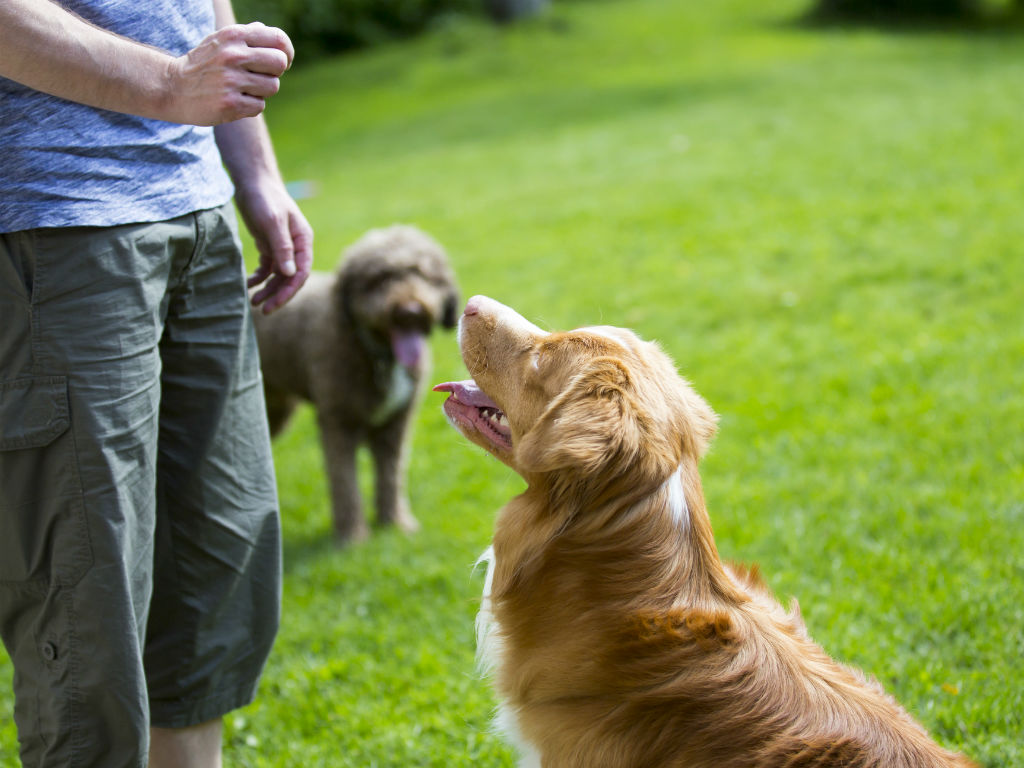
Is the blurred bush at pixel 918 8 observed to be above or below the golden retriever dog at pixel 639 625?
below

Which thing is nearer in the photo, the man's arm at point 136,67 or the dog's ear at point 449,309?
the man's arm at point 136,67

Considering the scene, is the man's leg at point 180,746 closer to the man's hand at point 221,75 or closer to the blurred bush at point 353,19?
the man's hand at point 221,75

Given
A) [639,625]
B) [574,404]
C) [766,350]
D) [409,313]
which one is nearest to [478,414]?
[574,404]

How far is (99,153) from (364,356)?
2.91m

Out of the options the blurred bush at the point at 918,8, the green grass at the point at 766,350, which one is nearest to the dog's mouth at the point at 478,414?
the green grass at the point at 766,350

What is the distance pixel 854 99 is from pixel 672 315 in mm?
7911

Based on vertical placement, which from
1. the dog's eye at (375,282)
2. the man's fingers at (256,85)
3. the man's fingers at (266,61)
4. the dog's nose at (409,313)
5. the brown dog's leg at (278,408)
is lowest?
the brown dog's leg at (278,408)

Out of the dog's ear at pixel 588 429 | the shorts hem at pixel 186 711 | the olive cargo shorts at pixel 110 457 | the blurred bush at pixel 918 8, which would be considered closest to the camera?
the olive cargo shorts at pixel 110 457

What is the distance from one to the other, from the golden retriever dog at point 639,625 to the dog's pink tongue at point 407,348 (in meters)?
2.43

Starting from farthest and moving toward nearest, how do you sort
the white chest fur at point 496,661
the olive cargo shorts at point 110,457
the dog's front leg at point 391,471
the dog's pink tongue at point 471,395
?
the dog's front leg at point 391,471 < the dog's pink tongue at point 471,395 < the white chest fur at point 496,661 < the olive cargo shorts at point 110,457

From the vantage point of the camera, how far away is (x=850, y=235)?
7867mm

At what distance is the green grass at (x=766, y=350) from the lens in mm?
3396

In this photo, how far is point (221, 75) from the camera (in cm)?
188

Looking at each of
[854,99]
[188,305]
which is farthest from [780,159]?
[188,305]
